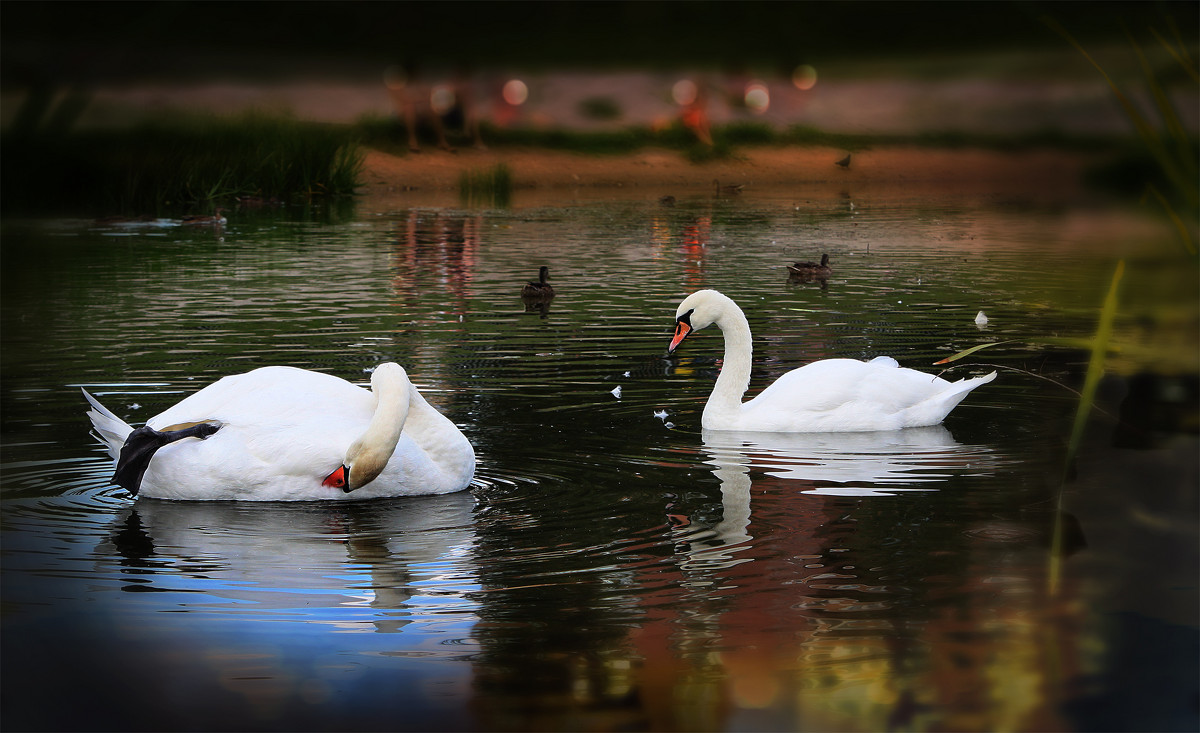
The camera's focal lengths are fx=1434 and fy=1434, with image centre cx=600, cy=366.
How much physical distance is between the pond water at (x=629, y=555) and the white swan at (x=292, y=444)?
136 millimetres

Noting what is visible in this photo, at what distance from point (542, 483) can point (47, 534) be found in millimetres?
2561

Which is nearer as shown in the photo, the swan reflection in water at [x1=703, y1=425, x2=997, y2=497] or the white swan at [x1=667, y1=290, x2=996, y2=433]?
the swan reflection in water at [x1=703, y1=425, x2=997, y2=497]

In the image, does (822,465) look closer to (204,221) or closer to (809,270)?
(809,270)

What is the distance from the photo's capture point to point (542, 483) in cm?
793

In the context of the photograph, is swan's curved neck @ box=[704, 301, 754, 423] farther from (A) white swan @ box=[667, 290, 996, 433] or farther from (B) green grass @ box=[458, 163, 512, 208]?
(B) green grass @ box=[458, 163, 512, 208]

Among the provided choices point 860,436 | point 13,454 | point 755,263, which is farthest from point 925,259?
point 13,454

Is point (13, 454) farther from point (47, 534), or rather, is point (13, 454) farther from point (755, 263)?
point (755, 263)

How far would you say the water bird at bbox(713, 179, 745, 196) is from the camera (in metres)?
51.3

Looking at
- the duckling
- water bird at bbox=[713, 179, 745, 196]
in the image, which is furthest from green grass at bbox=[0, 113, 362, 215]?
water bird at bbox=[713, 179, 745, 196]

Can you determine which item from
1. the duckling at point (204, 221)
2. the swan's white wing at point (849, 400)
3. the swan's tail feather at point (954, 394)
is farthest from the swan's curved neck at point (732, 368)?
the duckling at point (204, 221)

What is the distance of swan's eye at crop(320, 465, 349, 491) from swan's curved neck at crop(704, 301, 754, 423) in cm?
312

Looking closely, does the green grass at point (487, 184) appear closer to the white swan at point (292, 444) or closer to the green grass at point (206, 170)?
the green grass at point (206, 170)

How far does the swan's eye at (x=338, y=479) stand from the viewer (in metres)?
7.27

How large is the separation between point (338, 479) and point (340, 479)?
0.01m
